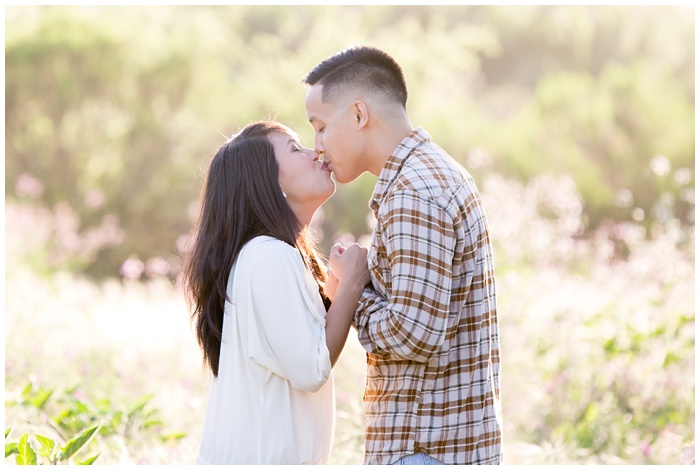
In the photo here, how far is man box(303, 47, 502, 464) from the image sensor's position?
7.07 feet

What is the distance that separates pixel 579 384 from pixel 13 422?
10.0 feet

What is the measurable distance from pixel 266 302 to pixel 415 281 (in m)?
0.42

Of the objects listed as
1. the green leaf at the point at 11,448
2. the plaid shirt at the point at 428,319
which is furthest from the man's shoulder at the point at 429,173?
the green leaf at the point at 11,448

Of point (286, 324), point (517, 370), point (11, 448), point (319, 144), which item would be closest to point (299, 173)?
point (319, 144)

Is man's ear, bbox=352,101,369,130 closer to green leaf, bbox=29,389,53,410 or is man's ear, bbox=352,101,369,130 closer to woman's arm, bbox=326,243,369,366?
woman's arm, bbox=326,243,369,366

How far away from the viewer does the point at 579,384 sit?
4.77 meters

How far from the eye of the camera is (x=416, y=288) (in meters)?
2.14

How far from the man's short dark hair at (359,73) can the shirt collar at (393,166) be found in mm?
171

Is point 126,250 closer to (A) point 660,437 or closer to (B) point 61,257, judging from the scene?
(B) point 61,257

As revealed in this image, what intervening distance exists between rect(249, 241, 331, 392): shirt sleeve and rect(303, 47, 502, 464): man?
132 millimetres

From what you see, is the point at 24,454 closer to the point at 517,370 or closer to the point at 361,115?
the point at 361,115

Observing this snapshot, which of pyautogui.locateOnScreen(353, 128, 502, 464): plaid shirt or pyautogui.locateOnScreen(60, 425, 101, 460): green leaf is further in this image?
pyautogui.locateOnScreen(60, 425, 101, 460): green leaf

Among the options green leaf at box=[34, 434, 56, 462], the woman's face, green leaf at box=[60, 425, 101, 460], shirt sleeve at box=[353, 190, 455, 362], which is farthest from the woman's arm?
green leaf at box=[34, 434, 56, 462]

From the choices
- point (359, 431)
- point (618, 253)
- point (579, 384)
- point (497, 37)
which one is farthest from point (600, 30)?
point (359, 431)
